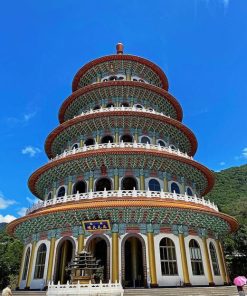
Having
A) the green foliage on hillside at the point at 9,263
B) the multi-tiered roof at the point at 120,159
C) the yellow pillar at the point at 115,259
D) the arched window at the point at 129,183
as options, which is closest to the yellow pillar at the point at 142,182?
the multi-tiered roof at the point at 120,159

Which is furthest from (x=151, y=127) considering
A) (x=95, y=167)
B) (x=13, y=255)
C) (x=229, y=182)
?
(x=229, y=182)

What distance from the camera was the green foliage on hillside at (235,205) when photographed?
109ft

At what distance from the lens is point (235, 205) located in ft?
167

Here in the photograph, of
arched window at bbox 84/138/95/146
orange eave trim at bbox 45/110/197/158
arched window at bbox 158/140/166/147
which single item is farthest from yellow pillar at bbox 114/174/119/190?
arched window at bbox 158/140/166/147

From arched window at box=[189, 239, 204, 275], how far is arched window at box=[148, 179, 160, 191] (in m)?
4.71

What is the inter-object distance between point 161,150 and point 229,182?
5527 centimetres

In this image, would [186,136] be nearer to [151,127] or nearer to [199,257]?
[151,127]

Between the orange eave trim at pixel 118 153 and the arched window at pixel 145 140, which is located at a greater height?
the arched window at pixel 145 140

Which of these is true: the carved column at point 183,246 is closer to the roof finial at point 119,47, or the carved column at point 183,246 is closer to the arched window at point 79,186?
the arched window at point 79,186

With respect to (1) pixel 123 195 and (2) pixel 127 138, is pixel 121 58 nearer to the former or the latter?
(2) pixel 127 138

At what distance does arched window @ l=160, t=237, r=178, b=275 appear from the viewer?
1944 centimetres

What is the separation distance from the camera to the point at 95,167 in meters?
23.8

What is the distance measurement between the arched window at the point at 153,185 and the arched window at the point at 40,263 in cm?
912

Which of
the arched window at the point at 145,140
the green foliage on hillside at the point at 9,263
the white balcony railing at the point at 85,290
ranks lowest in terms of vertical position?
the white balcony railing at the point at 85,290
